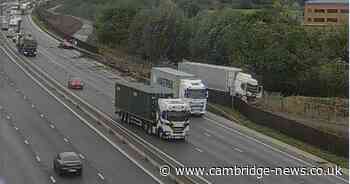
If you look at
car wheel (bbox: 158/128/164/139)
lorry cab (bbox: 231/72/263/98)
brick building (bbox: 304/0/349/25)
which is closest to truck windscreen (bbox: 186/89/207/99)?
lorry cab (bbox: 231/72/263/98)

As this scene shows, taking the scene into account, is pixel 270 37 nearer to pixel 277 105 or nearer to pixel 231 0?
pixel 277 105

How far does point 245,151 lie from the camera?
46125 mm

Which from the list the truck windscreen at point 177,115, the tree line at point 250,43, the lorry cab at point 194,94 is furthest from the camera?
the tree line at point 250,43

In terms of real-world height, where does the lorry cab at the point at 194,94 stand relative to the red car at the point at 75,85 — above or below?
above

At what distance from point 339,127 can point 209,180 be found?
61.5ft

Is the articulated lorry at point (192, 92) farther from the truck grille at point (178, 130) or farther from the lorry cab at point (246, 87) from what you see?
the truck grille at point (178, 130)

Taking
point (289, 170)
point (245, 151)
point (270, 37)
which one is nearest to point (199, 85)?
→ point (245, 151)

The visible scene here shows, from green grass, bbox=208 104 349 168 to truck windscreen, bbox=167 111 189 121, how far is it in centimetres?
717

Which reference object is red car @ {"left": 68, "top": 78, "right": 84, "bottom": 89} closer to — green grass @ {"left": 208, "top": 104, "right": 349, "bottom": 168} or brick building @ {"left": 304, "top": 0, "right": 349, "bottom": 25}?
green grass @ {"left": 208, "top": 104, "right": 349, "bottom": 168}

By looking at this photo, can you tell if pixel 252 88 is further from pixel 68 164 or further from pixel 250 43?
pixel 68 164

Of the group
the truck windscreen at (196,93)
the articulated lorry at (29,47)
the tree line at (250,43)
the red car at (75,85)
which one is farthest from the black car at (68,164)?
the articulated lorry at (29,47)

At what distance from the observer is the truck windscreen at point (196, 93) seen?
195 ft

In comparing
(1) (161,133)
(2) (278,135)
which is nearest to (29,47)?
(2) (278,135)

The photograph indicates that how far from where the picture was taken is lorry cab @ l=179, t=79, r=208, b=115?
5919 centimetres
